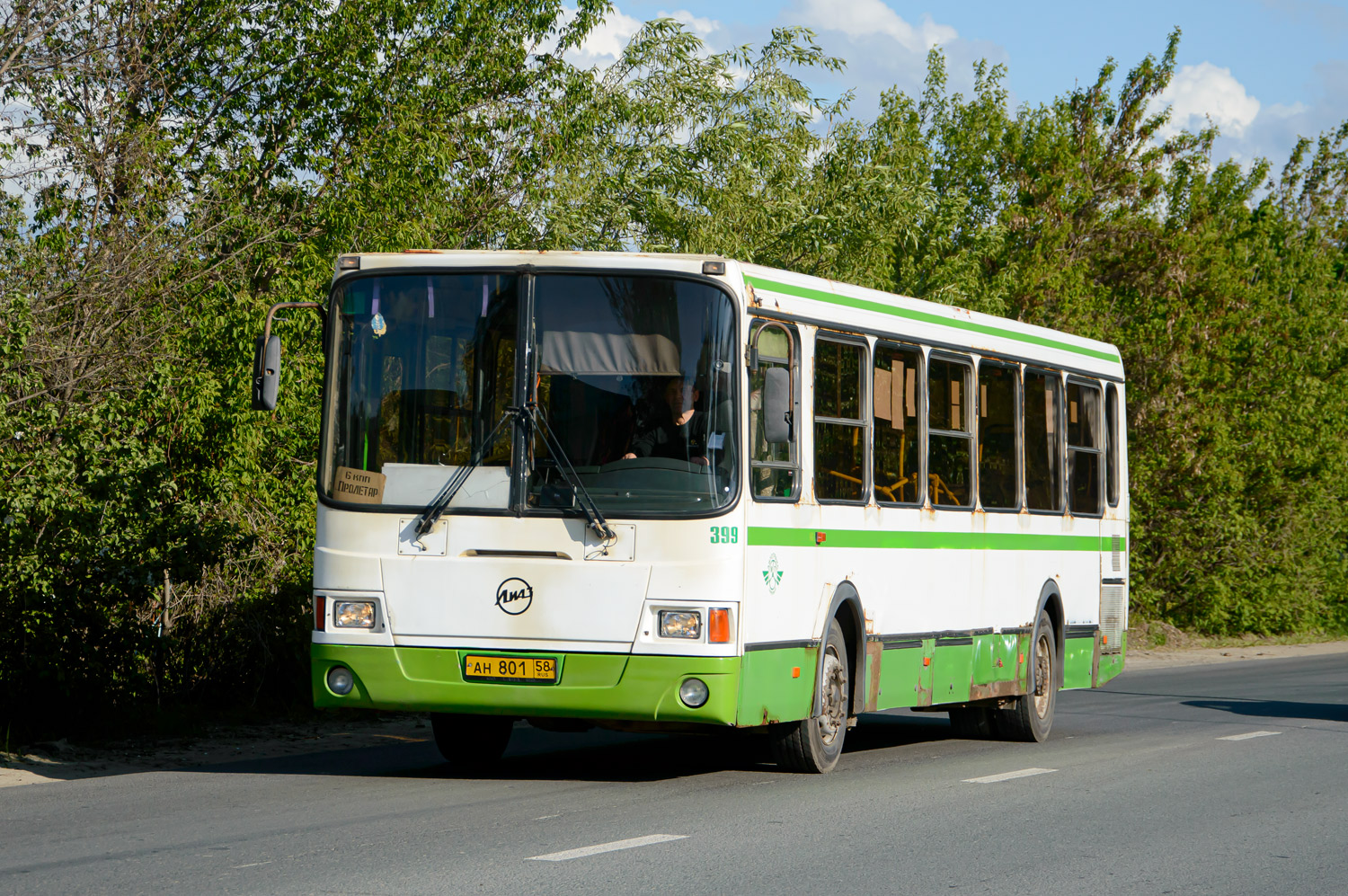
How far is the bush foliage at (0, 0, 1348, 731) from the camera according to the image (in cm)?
1390

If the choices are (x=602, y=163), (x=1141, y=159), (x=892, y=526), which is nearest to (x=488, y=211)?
(x=602, y=163)

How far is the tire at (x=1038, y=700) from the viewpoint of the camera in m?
14.5

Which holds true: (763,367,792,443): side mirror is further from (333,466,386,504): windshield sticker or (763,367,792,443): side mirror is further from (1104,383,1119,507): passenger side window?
(1104,383,1119,507): passenger side window

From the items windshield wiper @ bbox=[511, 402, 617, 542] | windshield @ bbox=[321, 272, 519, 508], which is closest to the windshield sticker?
windshield @ bbox=[321, 272, 519, 508]

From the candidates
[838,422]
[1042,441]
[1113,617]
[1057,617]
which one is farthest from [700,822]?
[1113,617]

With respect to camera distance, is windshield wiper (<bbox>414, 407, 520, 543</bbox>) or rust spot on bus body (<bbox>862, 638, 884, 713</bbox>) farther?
rust spot on bus body (<bbox>862, 638, 884, 713</bbox>)

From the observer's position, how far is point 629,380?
33.4 feet

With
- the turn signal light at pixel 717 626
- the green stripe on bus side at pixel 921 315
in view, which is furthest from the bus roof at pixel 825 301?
the turn signal light at pixel 717 626

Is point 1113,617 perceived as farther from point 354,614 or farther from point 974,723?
point 354,614

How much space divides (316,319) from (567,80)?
21.1 feet

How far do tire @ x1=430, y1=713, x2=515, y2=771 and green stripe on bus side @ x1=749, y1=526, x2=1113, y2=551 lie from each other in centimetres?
243

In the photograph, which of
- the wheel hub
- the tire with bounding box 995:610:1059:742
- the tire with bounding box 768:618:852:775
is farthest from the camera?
the tire with bounding box 995:610:1059:742

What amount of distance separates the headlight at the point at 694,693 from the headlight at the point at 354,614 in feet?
6.21

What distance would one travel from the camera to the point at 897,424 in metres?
12.1
